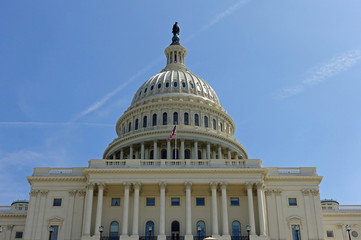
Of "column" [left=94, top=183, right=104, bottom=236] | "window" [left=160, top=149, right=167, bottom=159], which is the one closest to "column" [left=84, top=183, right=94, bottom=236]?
"column" [left=94, top=183, right=104, bottom=236]

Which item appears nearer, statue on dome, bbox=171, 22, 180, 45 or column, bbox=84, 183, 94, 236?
column, bbox=84, 183, 94, 236

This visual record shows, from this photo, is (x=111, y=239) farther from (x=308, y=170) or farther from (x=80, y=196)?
(x=308, y=170)

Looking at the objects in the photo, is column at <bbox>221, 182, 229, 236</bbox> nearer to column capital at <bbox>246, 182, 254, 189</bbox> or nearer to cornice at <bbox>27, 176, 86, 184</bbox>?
column capital at <bbox>246, 182, 254, 189</bbox>

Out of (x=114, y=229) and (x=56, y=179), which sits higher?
(x=56, y=179)

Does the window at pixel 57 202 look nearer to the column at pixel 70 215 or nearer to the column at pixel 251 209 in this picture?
the column at pixel 70 215

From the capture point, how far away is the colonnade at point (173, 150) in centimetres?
7719

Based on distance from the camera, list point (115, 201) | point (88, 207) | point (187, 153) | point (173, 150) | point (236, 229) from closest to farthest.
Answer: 1. point (88, 207)
2. point (236, 229)
3. point (115, 201)
4. point (173, 150)
5. point (187, 153)

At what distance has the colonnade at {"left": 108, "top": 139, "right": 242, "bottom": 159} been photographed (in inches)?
3039

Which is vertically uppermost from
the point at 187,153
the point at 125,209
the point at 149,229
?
the point at 187,153

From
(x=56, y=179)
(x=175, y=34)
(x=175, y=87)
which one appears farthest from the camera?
(x=175, y=34)

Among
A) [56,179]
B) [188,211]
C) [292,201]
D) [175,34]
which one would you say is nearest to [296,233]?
[292,201]

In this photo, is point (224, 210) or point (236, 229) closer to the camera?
point (224, 210)

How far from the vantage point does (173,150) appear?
78438mm

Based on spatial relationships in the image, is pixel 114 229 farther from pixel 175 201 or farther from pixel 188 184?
pixel 188 184
